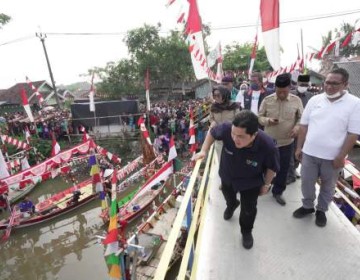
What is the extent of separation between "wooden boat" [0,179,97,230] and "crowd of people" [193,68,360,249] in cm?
1240

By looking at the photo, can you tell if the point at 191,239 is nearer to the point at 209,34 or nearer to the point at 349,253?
the point at 349,253

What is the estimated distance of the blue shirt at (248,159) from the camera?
2.69 meters

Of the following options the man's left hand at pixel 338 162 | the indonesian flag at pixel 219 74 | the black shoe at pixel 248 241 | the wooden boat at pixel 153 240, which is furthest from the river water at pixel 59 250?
the man's left hand at pixel 338 162

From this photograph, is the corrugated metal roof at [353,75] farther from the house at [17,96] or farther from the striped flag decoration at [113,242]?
the house at [17,96]

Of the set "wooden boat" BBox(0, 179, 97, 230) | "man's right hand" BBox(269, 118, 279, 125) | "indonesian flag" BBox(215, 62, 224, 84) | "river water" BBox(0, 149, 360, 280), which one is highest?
"indonesian flag" BBox(215, 62, 224, 84)

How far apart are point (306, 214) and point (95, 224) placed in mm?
12033

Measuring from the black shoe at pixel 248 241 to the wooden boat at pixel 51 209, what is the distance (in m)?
12.7

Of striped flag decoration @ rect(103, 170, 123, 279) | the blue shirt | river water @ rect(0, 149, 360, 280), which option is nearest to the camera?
the blue shirt

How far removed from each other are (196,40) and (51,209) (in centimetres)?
1188

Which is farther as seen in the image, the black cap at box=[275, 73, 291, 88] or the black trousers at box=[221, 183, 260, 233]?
the black cap at box=[275, 73, 291, 88]

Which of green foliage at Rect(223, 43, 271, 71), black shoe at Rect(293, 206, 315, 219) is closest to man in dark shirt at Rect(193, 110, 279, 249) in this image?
black shoe at Rect(293, 206, 315, 219)

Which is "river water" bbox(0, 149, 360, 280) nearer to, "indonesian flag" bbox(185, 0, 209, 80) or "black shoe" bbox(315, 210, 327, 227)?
"indonesian flag" bbox(185, 0, 209, 80)

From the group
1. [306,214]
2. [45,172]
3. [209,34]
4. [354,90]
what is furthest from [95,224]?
[209,34]

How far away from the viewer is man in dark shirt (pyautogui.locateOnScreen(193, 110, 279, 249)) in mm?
2506
